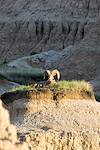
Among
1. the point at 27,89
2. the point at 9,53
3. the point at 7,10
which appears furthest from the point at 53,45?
the point at 27,89

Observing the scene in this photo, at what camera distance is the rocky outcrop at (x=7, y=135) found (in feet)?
19.9

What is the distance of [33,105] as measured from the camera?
21531mm

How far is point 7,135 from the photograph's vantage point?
6207 mm

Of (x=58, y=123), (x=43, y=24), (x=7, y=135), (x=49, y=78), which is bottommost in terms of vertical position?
(x=7, y=135)

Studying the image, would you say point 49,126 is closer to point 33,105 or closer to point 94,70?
point 33,105

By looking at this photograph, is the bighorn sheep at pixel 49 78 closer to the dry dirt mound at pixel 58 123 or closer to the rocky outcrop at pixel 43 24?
the dry dirt mound at pixel 58 123

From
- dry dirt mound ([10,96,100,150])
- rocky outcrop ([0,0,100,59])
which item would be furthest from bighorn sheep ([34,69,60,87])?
rocky outcrop ([0,0,100,59])

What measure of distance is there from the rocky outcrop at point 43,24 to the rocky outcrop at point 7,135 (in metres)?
107

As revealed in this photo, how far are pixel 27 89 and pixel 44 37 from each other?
10069cm

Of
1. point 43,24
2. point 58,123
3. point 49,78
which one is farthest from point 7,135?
point 43,24

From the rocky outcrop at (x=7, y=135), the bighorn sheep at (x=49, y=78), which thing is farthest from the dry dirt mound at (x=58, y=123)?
the rocky outcrop at (x=7, y=135)

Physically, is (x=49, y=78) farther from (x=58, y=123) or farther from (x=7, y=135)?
(x=7, y=135)

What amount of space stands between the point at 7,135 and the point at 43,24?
11621 centimetres

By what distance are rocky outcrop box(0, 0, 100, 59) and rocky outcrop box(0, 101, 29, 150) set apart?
10746 cm
